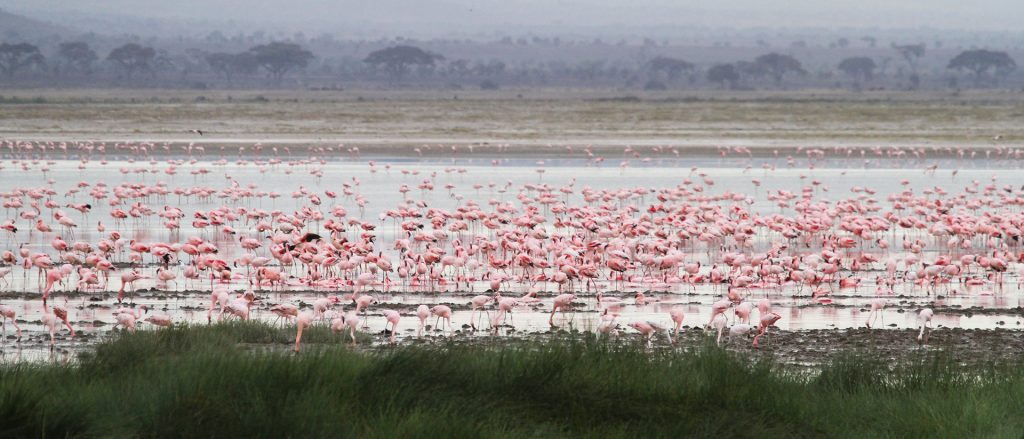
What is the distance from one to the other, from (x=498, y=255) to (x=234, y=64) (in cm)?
14706

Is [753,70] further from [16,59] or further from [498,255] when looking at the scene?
[498,255]

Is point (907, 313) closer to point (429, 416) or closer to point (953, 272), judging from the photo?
point (953, 272)

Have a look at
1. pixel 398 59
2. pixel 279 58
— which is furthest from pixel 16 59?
pixel 398 59

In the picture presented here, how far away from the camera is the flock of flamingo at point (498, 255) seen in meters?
12.7

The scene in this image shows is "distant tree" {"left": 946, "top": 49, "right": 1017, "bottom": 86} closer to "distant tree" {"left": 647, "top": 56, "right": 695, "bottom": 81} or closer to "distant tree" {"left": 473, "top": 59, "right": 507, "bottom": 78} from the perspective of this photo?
"distant tree" {"left": 647, "top": 56, "right": 695, "bottom": 81}

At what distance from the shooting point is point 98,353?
8.69 m

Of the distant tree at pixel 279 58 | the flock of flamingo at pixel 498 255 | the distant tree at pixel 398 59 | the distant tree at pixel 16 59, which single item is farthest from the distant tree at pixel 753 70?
the flock of flamingo at pixel 498 255

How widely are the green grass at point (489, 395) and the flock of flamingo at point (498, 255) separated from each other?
1.72 metres

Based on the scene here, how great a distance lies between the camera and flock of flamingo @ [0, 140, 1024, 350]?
500 inches

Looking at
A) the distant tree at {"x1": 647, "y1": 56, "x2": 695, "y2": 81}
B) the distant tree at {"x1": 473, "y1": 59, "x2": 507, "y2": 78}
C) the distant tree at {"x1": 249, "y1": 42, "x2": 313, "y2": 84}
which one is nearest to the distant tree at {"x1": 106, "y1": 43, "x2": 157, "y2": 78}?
the distant tree at {"x1": 249, "y1": 42, "x2": 313, "y2": 84}

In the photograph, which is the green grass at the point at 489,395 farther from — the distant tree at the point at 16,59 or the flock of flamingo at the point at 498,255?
the distant tree at the point at 16,59

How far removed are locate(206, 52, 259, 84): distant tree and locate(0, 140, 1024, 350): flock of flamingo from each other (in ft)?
435

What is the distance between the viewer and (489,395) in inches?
303

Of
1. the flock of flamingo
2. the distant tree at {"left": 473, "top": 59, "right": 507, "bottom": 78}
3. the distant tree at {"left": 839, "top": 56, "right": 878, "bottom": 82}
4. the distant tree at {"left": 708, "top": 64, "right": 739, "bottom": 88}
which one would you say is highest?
the distant tree at {"left": 839, "top": 56, "right": 878, "bottom": 82}
